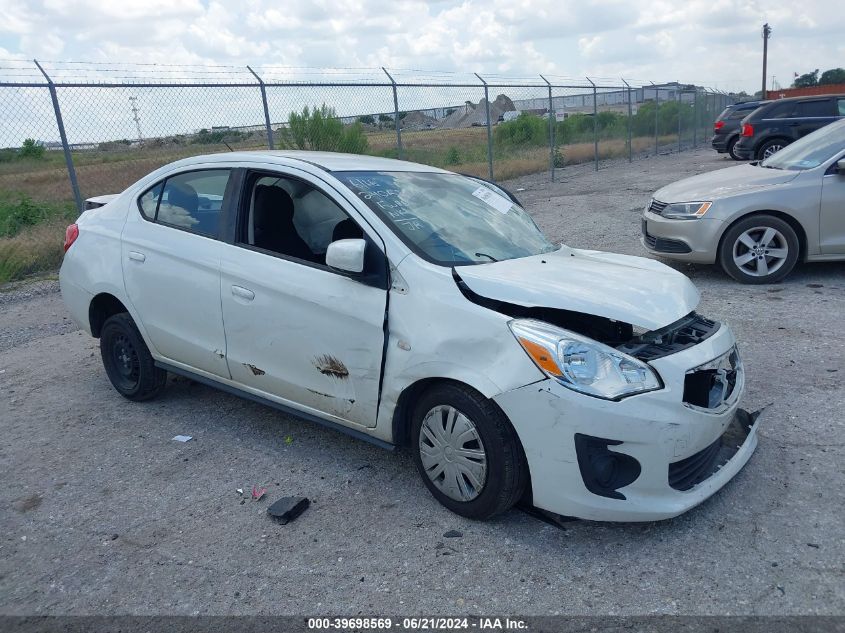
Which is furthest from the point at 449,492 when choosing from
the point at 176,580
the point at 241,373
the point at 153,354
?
the point at 153,354

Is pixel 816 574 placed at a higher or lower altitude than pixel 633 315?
lower

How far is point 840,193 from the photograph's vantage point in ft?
21.7

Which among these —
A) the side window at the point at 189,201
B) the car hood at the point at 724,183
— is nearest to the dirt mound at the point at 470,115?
the car hood at the point at 724,183

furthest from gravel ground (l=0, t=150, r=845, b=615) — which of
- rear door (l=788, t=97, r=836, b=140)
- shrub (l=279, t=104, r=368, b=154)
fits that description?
rear door (l=788, t=97, r=836, b=140)

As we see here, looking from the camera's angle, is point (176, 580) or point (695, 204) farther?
point (695, 204)

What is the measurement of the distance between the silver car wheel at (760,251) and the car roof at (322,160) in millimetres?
3914

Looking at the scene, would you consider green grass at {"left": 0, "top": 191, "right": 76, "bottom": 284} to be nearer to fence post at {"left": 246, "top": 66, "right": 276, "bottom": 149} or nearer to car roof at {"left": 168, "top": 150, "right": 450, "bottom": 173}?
fence post at {"left": 246, "top": 66, "right": 276, "bottom": 149}

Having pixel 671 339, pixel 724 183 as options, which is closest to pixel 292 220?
pixel 671 339

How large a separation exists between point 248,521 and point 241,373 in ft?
3.16

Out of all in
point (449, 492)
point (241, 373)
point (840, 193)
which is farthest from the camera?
point (840, 193)

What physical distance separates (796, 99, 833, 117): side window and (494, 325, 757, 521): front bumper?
52.8 ft

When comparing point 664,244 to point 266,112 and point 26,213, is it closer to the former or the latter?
point 266,112

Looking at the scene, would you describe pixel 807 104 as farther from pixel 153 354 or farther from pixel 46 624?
pixel 46 624

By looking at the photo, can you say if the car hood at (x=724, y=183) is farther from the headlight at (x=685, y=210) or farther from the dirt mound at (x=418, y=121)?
the dirt mound at (x=418, y=121)
